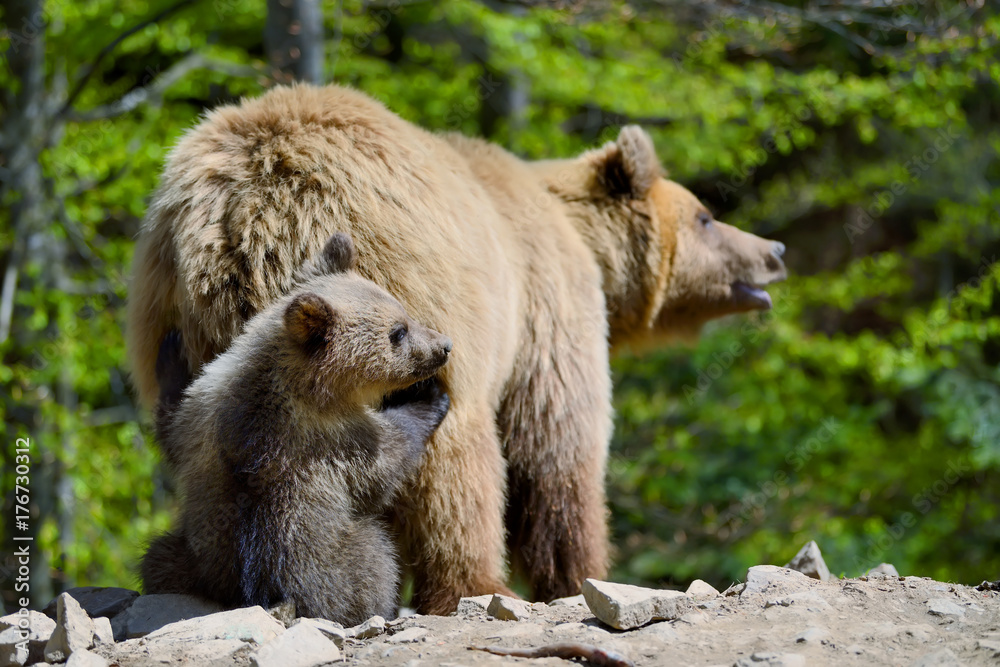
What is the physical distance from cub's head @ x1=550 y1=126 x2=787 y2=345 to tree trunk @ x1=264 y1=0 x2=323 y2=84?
207 cm

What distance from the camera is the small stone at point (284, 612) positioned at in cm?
384

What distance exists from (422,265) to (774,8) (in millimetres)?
5164

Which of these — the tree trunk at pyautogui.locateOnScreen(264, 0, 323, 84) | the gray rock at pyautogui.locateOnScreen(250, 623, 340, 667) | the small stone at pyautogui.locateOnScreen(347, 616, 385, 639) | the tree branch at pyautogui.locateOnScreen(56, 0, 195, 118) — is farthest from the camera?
the tree branch at pyautogui.locateOnScreen(56, 0, 195, 118)

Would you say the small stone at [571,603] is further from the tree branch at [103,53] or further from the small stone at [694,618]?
the tree branch at [103,53]

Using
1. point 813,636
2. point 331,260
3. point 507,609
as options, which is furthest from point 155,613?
point 813,636

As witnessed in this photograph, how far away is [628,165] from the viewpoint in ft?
20.1

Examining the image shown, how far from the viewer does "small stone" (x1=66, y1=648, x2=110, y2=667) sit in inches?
131

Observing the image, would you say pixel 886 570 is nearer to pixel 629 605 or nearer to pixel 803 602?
pixel 803 602

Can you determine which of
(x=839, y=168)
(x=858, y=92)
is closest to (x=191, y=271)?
(x=858, y=92)

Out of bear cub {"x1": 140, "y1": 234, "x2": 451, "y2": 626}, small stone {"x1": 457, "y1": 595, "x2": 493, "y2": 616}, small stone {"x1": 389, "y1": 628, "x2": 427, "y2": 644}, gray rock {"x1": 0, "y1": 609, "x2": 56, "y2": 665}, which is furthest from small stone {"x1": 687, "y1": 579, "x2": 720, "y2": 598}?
gray rock {"x1": 0, "y1": 609, "x2": 56, "y2": 665}

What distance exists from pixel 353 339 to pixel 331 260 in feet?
1.21

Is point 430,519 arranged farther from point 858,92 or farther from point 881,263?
point 881,263

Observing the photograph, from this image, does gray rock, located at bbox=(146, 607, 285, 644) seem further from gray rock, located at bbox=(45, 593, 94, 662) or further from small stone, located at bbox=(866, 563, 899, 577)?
small stone, located at bbox=(866, 563, 899, 577)

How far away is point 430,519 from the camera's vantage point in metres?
4.41
